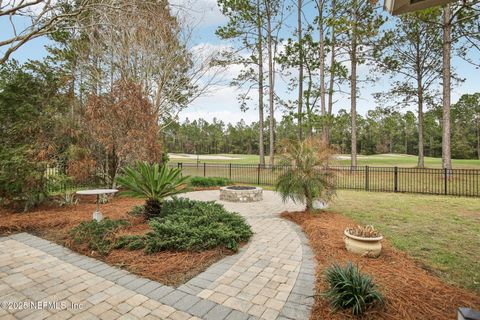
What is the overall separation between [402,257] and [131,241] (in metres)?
4.14

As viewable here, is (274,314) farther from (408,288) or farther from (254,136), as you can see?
(254,136)

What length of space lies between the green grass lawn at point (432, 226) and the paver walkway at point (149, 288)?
1.77m

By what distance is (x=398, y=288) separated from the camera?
8.41ft

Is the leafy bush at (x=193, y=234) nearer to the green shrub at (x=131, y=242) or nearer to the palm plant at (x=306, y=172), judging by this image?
the green shrub at (x=131, y=242)

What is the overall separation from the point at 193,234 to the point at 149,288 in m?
1.25

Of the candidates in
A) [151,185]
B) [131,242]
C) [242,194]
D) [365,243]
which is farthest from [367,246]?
[242,194]

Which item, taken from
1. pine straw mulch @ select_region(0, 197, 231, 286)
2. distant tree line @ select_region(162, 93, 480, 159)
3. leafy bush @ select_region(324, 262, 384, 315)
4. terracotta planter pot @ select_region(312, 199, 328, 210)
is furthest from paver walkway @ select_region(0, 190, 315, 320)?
distant tree line @ select_region(162, 93, 480, 159)

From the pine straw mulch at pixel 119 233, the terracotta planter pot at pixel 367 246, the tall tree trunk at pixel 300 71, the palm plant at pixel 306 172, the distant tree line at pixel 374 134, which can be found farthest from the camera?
the distant tree line at pixel 374 134

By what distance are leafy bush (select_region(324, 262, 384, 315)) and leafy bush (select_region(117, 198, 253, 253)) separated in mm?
1757

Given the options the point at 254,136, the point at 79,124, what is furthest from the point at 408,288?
the point at 254,136

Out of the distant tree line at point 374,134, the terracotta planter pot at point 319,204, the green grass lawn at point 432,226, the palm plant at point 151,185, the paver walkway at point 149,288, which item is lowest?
the green grass lawn at point 432,226

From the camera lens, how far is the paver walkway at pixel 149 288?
2.29 metres

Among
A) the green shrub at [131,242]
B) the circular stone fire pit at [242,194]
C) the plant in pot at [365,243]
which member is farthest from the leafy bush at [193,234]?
the circular stone fire pit at [242,194]

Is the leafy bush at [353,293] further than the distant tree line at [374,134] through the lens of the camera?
No
